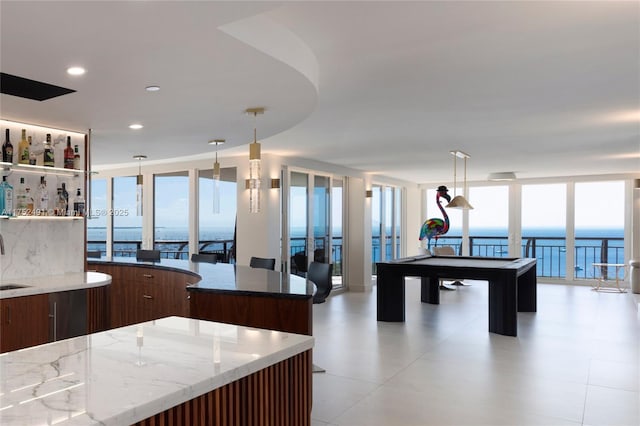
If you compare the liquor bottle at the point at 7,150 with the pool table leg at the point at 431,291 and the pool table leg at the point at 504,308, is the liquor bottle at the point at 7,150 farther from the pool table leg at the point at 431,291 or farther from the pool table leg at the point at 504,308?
the pool table leg at the point at 431,291

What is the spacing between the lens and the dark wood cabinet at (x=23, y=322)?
3.48 metres

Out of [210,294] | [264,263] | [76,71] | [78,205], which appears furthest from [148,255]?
[76,71]

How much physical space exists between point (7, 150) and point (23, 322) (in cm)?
142

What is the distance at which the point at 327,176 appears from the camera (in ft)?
30.3

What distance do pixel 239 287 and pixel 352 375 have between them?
4.45 ft

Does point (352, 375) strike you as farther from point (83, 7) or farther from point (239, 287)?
point (83, 7)

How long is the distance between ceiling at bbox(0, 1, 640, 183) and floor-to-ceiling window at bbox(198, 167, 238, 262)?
8.02 ft

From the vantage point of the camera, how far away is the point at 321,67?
10.9 ft

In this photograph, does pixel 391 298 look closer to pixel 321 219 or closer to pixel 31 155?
pixel 321 219

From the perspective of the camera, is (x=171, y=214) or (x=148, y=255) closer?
(x=148, y=255)

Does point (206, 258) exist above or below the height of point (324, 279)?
above

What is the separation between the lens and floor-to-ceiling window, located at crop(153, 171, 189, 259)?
848cm

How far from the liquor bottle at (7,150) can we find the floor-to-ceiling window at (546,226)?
10519mm

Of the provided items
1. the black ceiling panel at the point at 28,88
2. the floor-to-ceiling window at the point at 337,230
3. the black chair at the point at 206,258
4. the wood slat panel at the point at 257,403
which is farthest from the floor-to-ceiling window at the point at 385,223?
the wood slat panel at the point at 257,403
